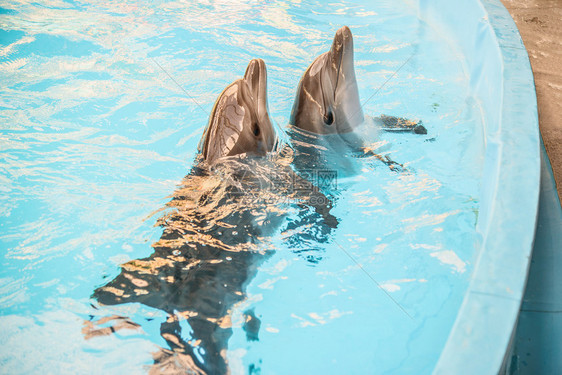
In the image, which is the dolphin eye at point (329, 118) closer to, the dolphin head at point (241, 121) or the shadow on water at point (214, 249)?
the dolphin head at point (241, 121)

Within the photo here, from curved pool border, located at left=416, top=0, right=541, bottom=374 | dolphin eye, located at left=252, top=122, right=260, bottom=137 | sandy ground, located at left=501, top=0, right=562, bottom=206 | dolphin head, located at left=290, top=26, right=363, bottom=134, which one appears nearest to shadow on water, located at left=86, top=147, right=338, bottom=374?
dolphin eye, located at left=252, top=122, right=260, bottom=137

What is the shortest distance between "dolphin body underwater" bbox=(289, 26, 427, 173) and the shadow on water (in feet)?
1.48

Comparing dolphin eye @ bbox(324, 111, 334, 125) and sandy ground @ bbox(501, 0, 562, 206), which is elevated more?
sandy ground @ bbox(501, 0, 562, 206)

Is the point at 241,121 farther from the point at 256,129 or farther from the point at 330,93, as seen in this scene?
the point at 330,93

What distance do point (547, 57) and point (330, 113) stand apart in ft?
7.80

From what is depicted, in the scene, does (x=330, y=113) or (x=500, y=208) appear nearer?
(x=500, y=208)

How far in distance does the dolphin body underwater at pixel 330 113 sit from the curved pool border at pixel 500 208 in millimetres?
1059

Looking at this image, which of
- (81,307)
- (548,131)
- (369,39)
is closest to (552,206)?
(548,131)

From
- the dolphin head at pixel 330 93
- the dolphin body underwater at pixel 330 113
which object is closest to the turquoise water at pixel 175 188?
the dolphin body underwater at pixel 330 113

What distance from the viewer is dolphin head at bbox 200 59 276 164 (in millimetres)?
3109

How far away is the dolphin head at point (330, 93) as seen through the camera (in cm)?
370

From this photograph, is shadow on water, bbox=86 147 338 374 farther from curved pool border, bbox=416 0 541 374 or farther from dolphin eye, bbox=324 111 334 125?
curved pool border, bbox=416 0 541 374

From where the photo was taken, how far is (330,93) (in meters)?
3.80

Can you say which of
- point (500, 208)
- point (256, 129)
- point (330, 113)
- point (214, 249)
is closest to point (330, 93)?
point (330, 113)
